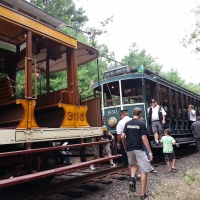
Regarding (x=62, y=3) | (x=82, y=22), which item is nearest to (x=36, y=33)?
(x=62, y=3)

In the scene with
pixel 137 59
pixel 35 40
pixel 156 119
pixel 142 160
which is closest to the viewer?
pixel 142 160

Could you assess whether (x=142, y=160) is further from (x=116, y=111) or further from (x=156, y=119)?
(x=116, y=111)

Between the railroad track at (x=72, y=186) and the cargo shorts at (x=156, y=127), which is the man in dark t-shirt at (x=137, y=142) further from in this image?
the cargo shorts at (x=156, y=127)

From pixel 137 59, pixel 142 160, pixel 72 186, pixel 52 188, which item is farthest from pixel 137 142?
pixel 137 59

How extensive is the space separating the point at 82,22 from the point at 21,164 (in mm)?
19526

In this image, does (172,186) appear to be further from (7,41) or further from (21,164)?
(7,41)

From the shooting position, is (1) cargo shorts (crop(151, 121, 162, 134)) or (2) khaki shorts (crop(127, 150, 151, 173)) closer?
(2) khaki shorts (crop(127, 150, 151, 173))

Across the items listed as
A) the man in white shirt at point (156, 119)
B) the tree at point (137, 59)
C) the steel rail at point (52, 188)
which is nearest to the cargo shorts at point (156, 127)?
the man in white shirt at point (156, 119)

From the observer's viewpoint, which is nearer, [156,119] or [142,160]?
[142,160]

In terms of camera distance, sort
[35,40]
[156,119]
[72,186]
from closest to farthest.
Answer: [72,186]
[35,40]
[156,119]

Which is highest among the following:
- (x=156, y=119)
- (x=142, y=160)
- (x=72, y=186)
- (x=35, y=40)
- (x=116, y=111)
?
(x=35, y=40)

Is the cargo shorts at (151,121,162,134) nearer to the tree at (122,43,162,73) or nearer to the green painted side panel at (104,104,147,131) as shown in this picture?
the green painted side panel at (104,104,147,131)

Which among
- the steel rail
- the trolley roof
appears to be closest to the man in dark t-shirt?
the steel rail

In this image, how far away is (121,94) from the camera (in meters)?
8.97
